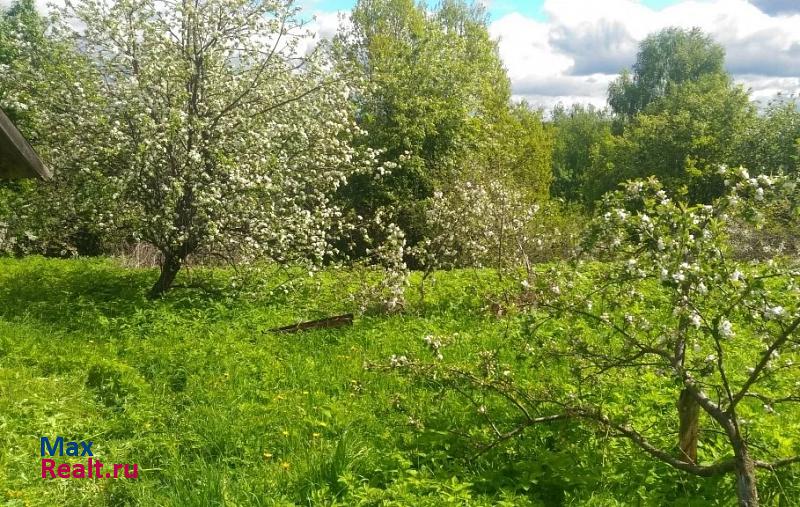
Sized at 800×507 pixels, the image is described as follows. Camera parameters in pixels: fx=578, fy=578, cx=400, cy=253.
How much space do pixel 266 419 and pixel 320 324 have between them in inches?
129

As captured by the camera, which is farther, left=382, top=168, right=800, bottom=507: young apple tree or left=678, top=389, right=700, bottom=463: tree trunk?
left=678, top=389, right=700, bottom=463: tree trunk

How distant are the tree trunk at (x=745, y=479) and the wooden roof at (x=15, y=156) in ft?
19.1

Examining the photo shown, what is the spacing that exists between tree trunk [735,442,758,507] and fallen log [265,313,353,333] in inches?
232

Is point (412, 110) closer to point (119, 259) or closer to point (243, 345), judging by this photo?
point (119, 259)

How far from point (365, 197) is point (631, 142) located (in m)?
15.4

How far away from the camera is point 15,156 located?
493 cm

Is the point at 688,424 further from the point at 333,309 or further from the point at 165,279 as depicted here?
the point at 165,279

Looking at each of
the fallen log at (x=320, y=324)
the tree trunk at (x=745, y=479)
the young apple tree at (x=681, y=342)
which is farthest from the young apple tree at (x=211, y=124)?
the tree trunk at (x=745, y=479)

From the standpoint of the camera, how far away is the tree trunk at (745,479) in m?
3.53

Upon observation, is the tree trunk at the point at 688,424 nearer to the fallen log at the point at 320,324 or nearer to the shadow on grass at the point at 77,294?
the fallen log at the point at 320,324

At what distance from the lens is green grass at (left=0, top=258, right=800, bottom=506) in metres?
4.15

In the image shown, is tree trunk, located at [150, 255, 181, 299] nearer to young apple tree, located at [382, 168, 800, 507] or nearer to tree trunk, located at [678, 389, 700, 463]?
young apple tree, located at [382, 168, 800, 507]

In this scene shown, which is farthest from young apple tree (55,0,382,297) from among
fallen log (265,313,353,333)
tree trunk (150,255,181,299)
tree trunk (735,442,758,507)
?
tree trunk (735,442,758,507)

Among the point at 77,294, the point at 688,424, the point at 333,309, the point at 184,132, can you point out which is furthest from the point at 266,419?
the point at 77,294
